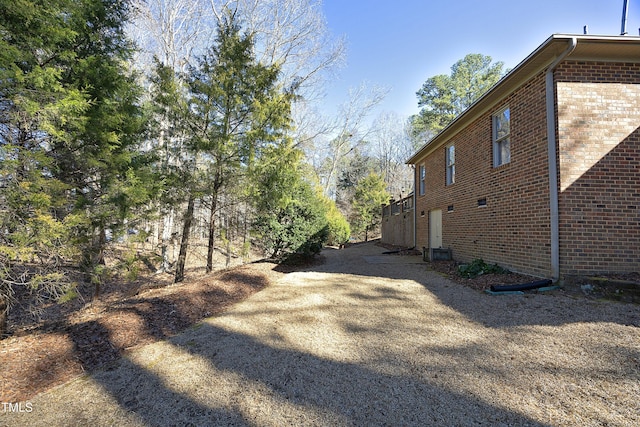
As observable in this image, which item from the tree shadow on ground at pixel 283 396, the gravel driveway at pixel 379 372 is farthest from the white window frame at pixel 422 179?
the tree shadow on ground at pixel 283 396

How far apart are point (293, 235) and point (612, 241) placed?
715 cm

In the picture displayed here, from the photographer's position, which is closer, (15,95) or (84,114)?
(15,95)

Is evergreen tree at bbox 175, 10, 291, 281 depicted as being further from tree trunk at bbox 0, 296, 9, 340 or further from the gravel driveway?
the gravel driveway

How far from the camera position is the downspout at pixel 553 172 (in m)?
5.19

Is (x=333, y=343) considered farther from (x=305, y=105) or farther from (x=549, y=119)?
(x=305, y=105)

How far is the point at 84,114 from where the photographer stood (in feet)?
15.7

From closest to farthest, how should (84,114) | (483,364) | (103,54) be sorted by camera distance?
(483,364), (84,114), (103,54)

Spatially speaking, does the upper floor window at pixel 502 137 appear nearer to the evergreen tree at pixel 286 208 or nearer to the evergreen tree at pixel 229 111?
the evergreen tree at pixel 286 208

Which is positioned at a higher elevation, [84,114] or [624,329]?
[84,114]


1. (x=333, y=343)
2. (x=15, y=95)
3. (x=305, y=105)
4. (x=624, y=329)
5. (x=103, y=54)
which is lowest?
(x=333, y=343)

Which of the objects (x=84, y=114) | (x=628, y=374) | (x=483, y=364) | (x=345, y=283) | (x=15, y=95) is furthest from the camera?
(x=345, y=283)

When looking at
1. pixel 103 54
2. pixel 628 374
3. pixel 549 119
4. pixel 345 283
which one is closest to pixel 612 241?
pixel 549 119

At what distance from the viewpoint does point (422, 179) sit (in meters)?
13.0

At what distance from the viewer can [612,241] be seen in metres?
5.08
